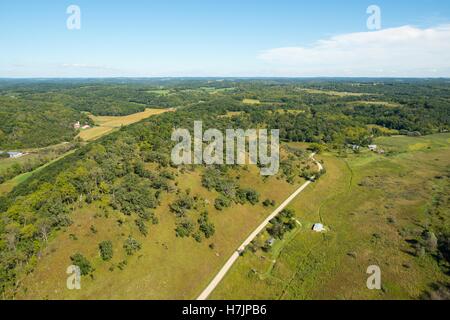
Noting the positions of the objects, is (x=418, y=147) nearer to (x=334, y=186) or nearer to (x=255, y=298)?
(x=334, y=186)

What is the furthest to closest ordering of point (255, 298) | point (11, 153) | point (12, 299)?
point (11, 153) < point (255, 298) < point (12, 299)

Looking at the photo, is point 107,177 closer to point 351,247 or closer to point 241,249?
point 241,249

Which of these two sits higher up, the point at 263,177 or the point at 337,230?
the point at 263,177

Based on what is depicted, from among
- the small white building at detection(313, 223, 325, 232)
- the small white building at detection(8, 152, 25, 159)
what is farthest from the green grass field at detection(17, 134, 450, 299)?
the small white building at detection(8, 152, 25, 159)

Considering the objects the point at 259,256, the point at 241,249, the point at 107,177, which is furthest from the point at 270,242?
the point at 107,177

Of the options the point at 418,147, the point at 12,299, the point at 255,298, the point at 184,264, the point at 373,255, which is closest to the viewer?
the point at 12,299

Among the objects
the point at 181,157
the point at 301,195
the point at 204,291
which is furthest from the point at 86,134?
the point at 204,291
